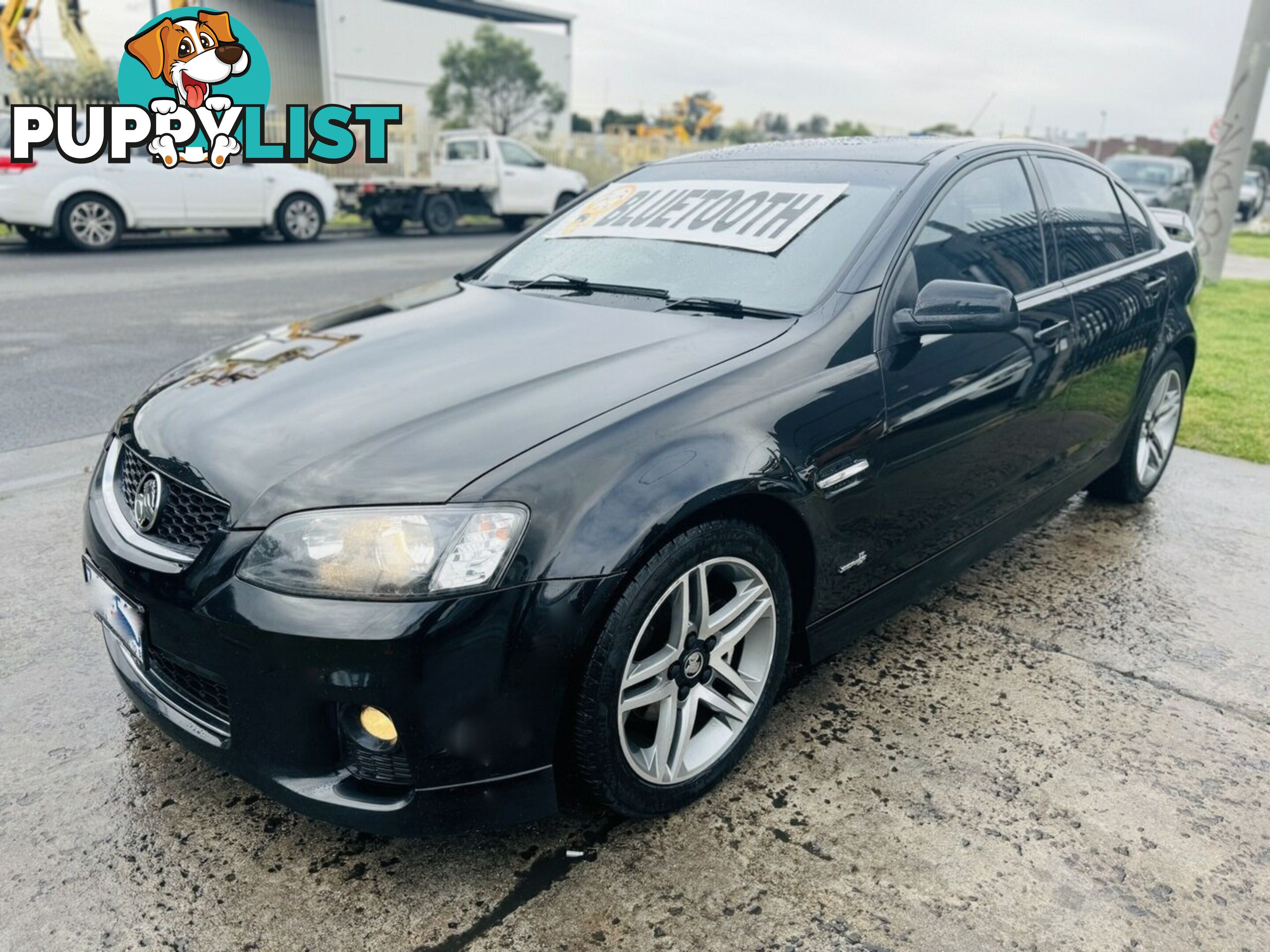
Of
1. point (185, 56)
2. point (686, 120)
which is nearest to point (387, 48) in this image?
point (185, 56)

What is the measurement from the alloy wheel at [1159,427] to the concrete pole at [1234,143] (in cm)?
676

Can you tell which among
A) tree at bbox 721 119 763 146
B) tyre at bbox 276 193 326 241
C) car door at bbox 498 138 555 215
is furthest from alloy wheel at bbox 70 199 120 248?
tree at bbox 721 119 763 146

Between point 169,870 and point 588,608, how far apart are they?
1.09 metres

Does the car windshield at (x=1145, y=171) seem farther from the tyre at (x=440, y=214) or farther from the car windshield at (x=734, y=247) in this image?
the car windshield at (x=734, y=247)

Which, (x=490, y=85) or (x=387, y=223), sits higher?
(x=490, y=85)

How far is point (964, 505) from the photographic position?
3.10m

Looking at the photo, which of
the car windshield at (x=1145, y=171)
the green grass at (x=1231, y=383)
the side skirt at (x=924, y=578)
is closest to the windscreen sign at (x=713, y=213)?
the side skirt at (x=924, y=578)

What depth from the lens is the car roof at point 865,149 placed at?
127 inches

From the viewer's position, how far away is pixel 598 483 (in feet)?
6.73

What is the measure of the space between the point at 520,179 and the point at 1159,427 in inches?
640

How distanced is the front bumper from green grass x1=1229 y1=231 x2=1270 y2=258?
19571mm

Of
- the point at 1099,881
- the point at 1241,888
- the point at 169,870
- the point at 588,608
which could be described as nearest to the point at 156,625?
the point at 169,870

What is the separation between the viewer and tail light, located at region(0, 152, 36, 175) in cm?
1203

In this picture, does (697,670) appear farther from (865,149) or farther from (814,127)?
(814,127)
